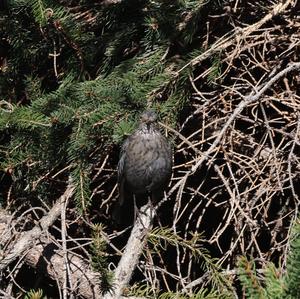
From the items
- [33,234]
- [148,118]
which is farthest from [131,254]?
[148,118]

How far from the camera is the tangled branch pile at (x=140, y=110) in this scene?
3242mm

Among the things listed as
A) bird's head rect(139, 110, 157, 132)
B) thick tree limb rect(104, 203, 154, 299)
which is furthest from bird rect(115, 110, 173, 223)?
thick tree limb rect(104, 203, 154, 299)

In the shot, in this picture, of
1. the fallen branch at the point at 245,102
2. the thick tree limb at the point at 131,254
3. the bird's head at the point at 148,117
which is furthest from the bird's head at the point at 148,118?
the thick tree limb at the point at 131,254

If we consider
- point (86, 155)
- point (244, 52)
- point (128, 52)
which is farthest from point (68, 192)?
point (244, 52)

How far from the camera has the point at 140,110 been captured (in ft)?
10.9

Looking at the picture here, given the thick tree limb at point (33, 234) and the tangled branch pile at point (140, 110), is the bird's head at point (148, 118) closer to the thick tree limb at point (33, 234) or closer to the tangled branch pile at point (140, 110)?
the tangled branch pile at point (140, 110)

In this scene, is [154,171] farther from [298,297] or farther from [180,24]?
[298,297]

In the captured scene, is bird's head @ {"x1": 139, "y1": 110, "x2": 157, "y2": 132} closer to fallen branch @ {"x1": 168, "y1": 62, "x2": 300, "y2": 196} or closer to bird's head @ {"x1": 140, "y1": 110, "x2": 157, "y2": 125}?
bird's head @ {"x1": 140, "y1": 110, "x2": 157, "y2": 125}

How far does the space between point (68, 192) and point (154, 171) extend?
513 mm

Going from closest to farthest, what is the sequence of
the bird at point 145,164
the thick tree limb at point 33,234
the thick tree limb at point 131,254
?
the thick tree limb at point 131,254 < the thick tree limb at point 33,234 < the bird at point 145,164

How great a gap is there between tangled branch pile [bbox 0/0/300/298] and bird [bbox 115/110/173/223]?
9 centimetres

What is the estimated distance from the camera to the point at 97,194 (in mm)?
4039

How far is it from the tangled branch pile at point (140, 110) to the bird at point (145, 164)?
91 millimetres

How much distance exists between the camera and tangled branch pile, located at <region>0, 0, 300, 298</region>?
10.6 feet
